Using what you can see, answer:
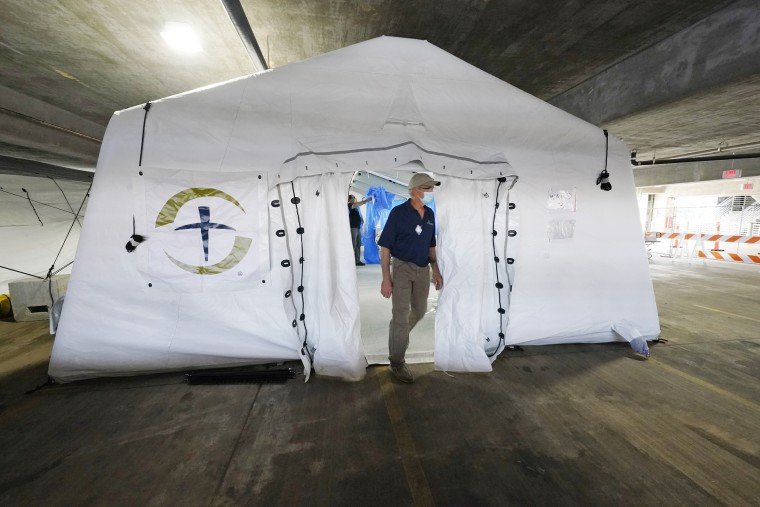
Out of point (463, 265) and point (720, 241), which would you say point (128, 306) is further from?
point (720, 241)

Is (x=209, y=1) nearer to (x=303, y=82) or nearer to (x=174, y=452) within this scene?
(x=303, y=82)

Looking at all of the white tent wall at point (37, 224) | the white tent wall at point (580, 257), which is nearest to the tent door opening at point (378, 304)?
the white tent wall at point (580, 257)

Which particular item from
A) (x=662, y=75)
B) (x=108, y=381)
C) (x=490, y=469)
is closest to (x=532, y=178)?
(x=662, y=75)

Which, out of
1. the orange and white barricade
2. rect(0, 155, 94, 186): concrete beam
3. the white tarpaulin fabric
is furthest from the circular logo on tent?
the orange and white barricade

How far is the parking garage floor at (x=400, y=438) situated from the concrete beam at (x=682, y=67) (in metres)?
2.70

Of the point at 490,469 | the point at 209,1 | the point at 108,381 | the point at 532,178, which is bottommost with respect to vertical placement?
the point at 490,469

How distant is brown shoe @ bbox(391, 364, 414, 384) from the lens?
277 cm

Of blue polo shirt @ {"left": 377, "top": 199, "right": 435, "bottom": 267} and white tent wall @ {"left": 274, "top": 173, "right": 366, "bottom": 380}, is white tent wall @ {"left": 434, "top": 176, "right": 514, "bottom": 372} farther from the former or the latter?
white tent wall @ {"left": 274, "top": 173, "right": 366, "bottom": 380}

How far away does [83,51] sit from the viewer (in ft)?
11.2

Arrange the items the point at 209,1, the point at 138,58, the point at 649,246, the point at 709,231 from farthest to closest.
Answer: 1. the point at 709,231
2. the point at 649,246
3. the point at 138,58
4. the point at 209,1

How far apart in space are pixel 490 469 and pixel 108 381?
3087 mm

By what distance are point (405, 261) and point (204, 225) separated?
1.76 metres

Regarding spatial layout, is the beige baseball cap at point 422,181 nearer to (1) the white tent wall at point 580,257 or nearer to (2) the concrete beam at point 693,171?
(1) the white tent wall at point 580,257

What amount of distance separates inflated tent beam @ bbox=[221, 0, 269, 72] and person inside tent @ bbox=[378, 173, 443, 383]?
2013mm
